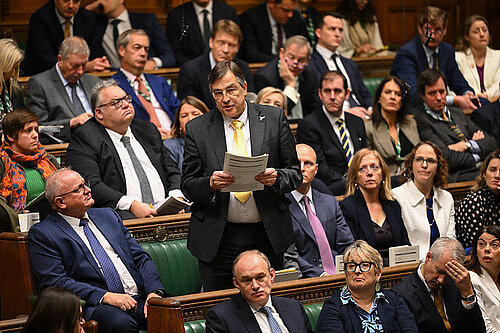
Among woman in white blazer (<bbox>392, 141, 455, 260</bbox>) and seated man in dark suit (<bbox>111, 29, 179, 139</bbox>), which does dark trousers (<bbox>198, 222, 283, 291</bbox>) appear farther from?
seated man in dark suit (<bbox>111, 29, 179, 139</bbox>)

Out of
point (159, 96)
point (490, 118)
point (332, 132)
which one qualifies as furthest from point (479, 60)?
point (159, 96)

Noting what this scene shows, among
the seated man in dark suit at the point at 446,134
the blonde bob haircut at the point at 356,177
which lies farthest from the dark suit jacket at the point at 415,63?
the blonde bob haircut at the point at 356,177

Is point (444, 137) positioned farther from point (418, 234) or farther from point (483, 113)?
point (418, 234)

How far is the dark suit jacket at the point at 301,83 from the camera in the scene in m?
5.38

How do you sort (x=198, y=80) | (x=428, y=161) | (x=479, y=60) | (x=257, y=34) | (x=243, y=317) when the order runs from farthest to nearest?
(x=479, y=60) → (x=257, y=34) → (x=198, y=80) → (x=428, y=161) → (x=243, y=317)

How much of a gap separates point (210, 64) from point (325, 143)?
0.95 metres

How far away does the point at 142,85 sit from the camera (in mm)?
5164

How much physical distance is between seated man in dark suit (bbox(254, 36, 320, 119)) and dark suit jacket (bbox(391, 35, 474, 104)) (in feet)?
2.17

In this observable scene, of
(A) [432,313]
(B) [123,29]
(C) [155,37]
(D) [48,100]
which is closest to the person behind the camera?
(A) [432,313]

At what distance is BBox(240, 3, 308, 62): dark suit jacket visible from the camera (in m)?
6.03

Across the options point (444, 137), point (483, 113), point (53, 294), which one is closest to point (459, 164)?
point (444, 137)

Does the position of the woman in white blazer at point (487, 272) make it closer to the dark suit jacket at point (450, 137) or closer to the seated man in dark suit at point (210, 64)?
the dark suit jacket at point (450, 137)

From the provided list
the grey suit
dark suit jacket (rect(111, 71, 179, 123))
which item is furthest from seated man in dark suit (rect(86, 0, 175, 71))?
the grey suit

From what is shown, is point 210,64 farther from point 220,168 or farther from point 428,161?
point 220,168
